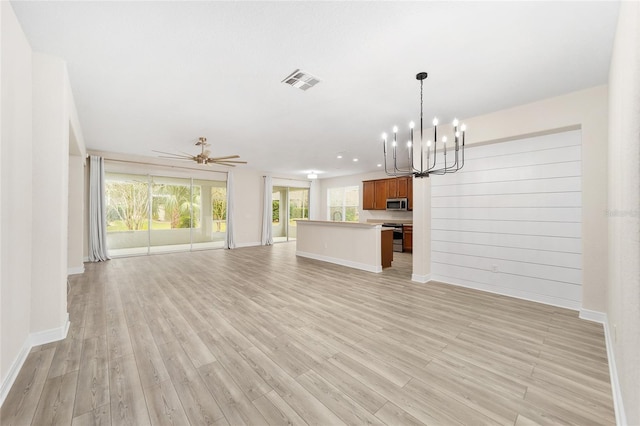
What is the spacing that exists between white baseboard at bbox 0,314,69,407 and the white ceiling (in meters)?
2.66

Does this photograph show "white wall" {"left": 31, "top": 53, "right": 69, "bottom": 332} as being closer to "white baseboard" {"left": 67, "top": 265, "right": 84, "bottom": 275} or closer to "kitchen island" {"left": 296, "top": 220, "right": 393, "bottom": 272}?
"white baseboard" {"left": 67, "top": 265, "right": 84, "bottom": 275}

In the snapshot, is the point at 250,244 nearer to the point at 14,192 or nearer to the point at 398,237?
the point at 398,237

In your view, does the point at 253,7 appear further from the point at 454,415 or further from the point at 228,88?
the point at 454,415

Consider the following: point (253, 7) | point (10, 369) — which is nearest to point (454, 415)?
Result: point (253, 7)

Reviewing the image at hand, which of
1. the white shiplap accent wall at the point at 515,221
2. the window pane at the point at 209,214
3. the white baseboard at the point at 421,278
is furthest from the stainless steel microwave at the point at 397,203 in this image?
the window pane at the point at 209,214

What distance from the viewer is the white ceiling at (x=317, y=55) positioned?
185 cm

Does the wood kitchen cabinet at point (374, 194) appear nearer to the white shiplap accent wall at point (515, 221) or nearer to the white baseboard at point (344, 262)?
the white baseboard at point (344, 262)

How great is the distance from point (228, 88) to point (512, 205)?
4339 millimetres

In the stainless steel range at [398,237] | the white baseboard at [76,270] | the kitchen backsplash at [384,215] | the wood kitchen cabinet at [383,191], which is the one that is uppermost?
the wood kitchen cabinet at [383,191]

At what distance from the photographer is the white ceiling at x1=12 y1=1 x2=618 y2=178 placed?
6.06 ft

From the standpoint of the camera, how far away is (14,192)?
6.36 ft

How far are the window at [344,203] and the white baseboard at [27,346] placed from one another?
8.55 meters

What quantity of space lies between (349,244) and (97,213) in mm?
6213

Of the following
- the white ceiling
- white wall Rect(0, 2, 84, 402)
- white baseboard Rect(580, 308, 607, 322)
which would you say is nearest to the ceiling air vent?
the white ceiling
